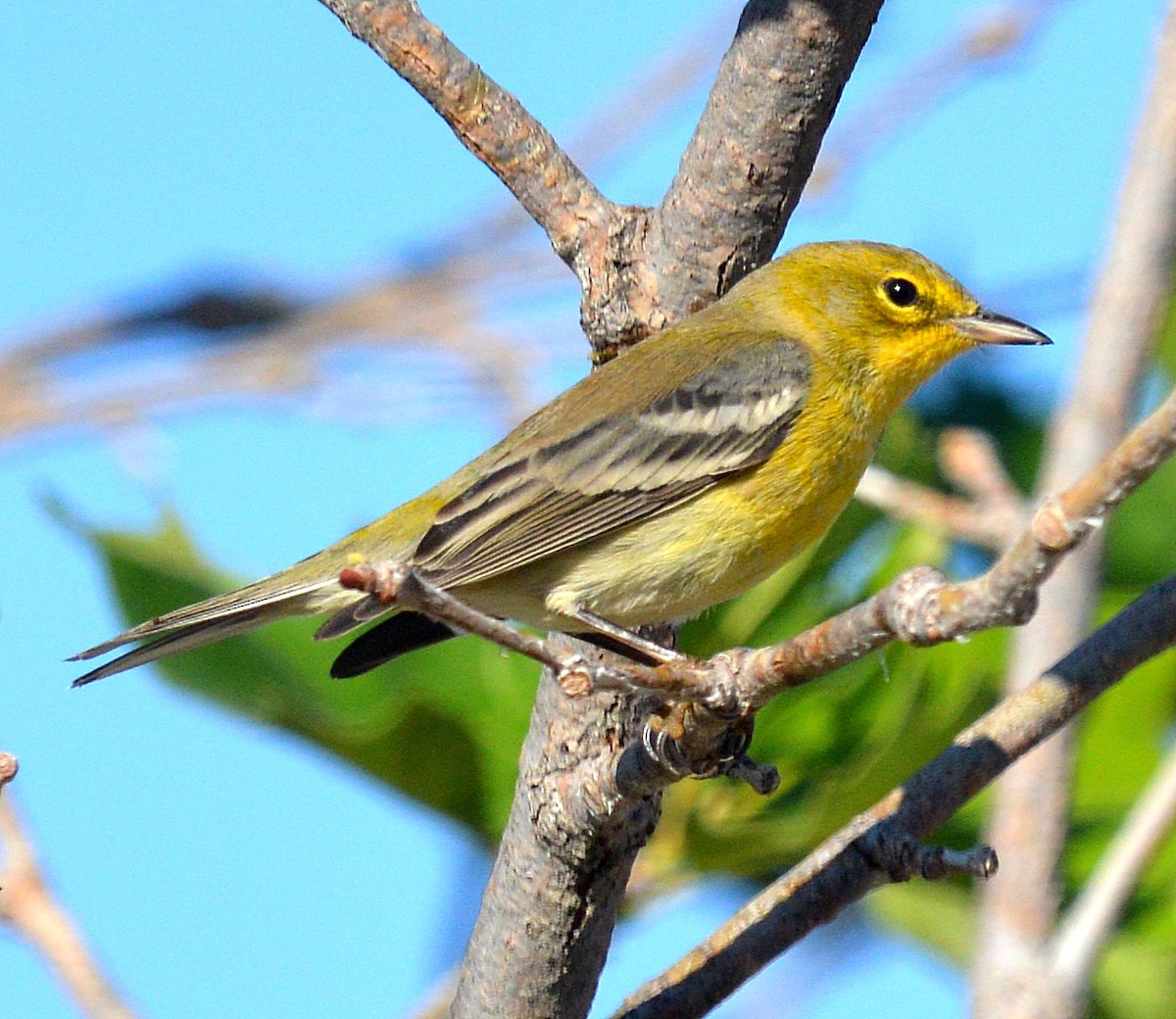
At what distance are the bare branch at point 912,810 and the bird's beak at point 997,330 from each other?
1.96 m

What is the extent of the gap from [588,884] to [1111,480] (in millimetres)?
1424

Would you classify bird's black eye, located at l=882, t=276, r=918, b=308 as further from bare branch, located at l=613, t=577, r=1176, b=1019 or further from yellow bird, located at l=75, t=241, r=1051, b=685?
bare branch, located at l=613, t=577, r=1176, b=1019

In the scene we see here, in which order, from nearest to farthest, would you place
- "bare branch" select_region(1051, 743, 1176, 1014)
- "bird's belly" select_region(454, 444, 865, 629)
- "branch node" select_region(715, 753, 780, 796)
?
1. "bare branch" select_region(1051, 743, 1176, 1014)
2. "branch node" select_region(715, 753, 780, 796)
3. "bird's belly" select_region(454, 444, 865, 629)

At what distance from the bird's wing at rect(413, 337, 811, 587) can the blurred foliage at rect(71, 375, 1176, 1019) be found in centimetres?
32

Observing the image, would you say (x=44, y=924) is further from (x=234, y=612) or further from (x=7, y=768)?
(x=234, y=612)

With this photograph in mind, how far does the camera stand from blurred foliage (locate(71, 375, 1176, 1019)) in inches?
140

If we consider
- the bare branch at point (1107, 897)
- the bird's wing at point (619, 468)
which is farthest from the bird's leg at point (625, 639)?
the bare branch at point (1107, 897)

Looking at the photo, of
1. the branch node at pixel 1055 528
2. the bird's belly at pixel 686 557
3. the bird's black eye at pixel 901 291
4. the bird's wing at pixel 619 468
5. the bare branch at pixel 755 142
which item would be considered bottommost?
the branch node at pixel 1055 528

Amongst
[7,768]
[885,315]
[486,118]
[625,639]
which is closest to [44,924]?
[7,768]

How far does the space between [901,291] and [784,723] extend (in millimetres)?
1319

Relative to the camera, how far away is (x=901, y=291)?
438 centimetres

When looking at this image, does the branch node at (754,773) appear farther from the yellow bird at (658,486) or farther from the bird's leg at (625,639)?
the yellow bird at (658,486)

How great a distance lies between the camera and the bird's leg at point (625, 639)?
340 centimetres

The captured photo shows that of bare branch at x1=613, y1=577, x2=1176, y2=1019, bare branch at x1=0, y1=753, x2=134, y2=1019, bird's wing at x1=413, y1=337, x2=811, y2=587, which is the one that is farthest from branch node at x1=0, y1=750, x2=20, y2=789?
bird's wing at x1=413, y1=337, x2=811, y2=587
